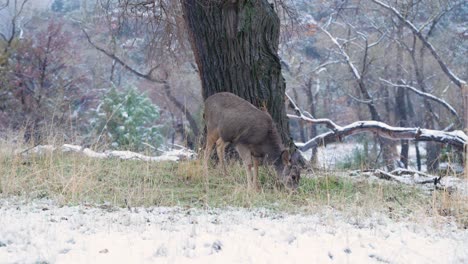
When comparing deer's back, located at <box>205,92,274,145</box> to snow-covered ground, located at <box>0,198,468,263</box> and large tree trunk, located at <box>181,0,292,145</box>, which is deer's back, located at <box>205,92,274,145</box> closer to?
large tree trunk, located at <box>181,0,292,145</box>

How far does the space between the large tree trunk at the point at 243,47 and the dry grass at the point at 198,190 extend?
57.6 inches

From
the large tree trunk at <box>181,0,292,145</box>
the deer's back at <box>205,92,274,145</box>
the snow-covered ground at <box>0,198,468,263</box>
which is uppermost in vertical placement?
the large tree trunk at <box>181,0,292,145</box>

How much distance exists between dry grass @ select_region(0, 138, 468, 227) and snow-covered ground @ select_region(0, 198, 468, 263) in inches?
17.2

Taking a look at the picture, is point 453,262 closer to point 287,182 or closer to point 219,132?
point 287,182

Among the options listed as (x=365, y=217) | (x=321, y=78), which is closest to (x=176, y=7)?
(x=365, y=217)

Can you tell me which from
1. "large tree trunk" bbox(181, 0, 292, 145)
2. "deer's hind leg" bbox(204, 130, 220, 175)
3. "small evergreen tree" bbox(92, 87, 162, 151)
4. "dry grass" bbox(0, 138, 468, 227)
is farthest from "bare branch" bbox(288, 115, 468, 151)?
"small evergreen tree" bbox(92, 87, 162, 151)

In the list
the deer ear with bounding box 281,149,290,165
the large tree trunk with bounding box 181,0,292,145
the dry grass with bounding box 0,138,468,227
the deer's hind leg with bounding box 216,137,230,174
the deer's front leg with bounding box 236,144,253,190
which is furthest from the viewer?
the large tree trunk with bounding box 181,0,292,145

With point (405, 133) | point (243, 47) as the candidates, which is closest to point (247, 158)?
point (243, 47)

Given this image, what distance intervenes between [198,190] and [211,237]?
267 cm

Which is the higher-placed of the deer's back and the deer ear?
the deer's back

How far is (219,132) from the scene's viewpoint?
9.01 meters

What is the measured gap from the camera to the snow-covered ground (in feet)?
14.7

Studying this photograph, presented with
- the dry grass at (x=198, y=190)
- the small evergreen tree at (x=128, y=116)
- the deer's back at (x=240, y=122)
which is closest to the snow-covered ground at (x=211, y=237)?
the dry grass at (x=198, y=190)

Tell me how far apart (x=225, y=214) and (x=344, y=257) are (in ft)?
5.44
